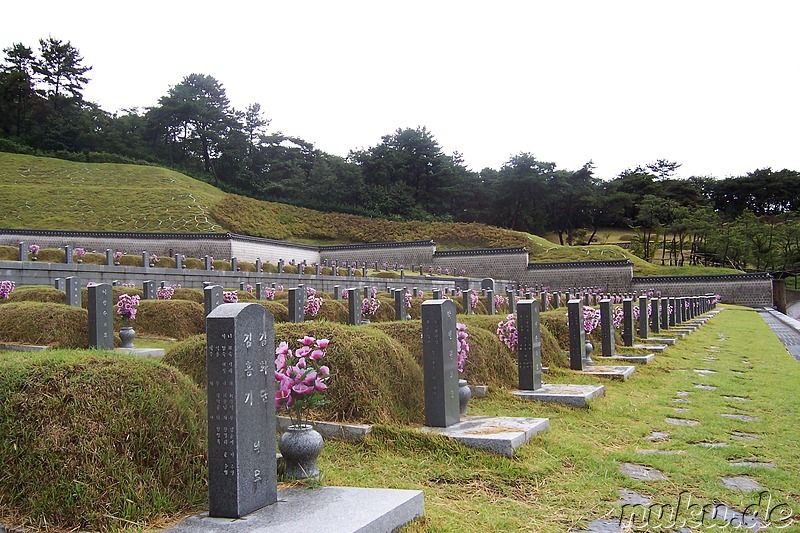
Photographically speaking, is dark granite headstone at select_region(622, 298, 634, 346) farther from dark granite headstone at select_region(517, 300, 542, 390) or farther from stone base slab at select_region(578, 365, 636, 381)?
dark granite headstone at select_region(517, 300, 542, 390)

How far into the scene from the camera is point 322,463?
4.40m

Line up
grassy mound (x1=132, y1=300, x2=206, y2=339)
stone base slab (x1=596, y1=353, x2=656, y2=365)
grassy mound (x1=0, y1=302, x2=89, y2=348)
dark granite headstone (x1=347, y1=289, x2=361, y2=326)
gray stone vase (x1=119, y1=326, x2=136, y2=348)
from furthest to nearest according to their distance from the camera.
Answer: dark granite headstone (x1=347, y1=289, x2=361, y2=326) → grassy mound (x1=132, y1=300, x2=206, y2=339) → stone base slab (x1=596, y1=353, x2=656, y2=365) → gray stone vase (x1=119, y1=326, x2=136, y2=348) → grassy mound (x1=0, y1=302, x2=89, y2=348)

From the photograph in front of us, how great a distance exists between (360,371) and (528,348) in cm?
251

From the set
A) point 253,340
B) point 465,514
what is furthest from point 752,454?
point 253,340

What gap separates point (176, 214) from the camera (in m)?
38.8

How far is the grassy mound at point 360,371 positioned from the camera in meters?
5.29

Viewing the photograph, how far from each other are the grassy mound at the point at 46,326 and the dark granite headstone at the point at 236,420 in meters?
6.51

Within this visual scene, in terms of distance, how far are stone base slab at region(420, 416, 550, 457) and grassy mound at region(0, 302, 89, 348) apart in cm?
593

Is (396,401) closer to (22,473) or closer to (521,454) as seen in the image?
(521,454)

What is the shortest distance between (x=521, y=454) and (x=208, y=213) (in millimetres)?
38121

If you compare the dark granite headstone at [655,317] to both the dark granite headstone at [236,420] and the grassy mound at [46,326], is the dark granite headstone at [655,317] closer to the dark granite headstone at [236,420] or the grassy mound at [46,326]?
the grassy mound at [46,326]

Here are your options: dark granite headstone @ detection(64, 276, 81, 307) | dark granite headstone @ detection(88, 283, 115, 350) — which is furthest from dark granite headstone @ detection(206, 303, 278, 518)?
dark granite headstone @ detection(64, 276, 81, 307)

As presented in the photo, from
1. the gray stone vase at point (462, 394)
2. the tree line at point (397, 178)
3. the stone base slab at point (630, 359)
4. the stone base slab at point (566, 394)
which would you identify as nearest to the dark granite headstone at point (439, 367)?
the gray stone vase at point (462, 394)

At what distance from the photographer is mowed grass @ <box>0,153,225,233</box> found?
3588cm
